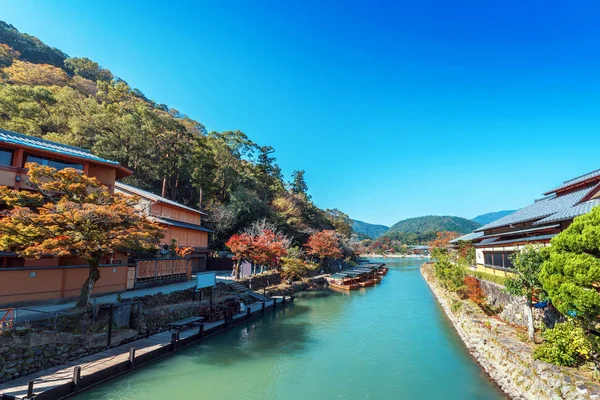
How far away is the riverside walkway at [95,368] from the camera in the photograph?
8719 millimetres

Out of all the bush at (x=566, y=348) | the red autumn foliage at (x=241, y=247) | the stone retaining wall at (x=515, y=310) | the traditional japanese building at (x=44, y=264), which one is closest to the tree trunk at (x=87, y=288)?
the traditional japanese building at (x=44, y=264)

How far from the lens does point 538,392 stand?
330 inches

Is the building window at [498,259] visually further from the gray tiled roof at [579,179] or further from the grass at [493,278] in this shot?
the gray tiled roof at [579,179]

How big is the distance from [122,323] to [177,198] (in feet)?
94.7

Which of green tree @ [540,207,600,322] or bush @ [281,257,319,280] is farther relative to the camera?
bush @ [281,257,319,280]

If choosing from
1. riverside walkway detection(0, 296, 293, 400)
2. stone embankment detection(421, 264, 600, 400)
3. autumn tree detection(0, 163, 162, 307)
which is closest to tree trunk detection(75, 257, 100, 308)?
autumn tree detection(0, 163, 162, 307)

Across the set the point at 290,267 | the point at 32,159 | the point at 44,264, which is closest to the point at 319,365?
the point at 44,264

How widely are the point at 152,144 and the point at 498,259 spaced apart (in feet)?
117

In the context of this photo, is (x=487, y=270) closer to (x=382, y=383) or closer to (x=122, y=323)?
(x=382, y=383)

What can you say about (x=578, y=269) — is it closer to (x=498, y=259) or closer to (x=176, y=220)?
(x=498, y=259)

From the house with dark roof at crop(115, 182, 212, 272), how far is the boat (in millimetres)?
16662

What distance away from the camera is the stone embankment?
7562mm

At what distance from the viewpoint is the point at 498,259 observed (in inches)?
824

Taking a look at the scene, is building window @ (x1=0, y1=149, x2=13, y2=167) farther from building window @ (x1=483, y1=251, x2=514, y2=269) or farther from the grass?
building window @ (x1=483, y1=251, x2=514, y2=269)
